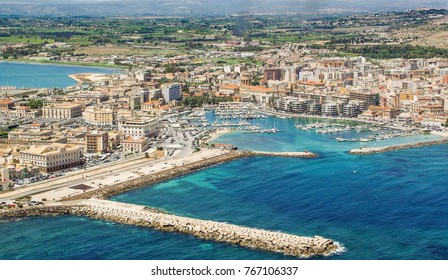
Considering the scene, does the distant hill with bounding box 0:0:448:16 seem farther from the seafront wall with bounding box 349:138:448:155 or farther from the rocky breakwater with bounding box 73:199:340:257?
the rocky breakwater with bounding box 73:199:340:257

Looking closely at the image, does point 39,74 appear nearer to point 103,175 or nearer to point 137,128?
point 137,128

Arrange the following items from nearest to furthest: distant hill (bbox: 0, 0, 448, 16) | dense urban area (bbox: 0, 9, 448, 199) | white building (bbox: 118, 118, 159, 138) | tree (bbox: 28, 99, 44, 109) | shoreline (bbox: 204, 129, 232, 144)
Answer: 1. dense urban area (bbox: 0, 9, 448, 199)
2. white building (bbox: 118, 118, 159, 138)
3. shoreline (bbox: 204, 129, 232, 144)
4. tree (bbox: 28, 99, 44, 109)
5. distant hill (bbox: 0, 0, 448, 16)

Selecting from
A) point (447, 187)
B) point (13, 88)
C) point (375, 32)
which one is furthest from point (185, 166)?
point (375, 32)

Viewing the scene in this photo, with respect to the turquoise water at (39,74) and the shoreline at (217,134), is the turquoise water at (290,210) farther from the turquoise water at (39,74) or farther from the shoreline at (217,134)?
the turquoise water at (39,74)

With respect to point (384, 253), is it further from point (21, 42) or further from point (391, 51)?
point (21, 42)

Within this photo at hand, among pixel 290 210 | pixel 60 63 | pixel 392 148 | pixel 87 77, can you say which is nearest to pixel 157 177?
pixel 290 210

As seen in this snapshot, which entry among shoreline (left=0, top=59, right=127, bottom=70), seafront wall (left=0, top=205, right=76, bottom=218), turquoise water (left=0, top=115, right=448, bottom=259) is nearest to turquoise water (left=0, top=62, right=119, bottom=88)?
shoreline (left=0, top=59, right=127, bottom=70)
